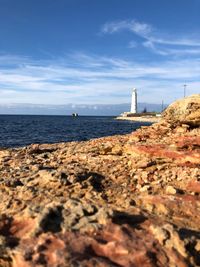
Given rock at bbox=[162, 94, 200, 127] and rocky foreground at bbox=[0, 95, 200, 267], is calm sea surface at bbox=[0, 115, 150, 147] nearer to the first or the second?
rock at bbox=[162, 94, 200, 127]

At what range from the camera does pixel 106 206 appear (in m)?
8.85

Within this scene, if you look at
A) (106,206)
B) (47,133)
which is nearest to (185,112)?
(106,206)

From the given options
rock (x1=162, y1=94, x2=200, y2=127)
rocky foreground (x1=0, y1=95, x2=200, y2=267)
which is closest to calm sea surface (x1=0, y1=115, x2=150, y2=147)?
rock (x1=162, y1=94, x2=200, y2=127)

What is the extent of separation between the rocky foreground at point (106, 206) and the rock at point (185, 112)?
1042 mm

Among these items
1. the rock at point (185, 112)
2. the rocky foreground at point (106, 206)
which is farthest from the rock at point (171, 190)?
the rock at point (185, 112)

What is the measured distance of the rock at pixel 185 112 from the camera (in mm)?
16828

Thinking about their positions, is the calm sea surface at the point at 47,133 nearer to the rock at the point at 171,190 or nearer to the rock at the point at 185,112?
the rock at the point at 185,112

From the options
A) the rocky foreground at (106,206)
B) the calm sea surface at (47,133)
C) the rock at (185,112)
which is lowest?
the calm sea surface at (47,133)

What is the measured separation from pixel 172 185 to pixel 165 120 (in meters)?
7.14

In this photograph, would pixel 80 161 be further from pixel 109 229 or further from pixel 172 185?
pixel 109 229

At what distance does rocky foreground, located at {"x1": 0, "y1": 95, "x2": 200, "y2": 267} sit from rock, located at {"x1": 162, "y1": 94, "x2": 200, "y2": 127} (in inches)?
41.0

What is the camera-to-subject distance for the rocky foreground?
6.93 metres

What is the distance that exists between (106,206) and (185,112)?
33.1 ft

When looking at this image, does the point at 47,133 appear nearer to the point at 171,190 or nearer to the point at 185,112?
the point at 185,112
